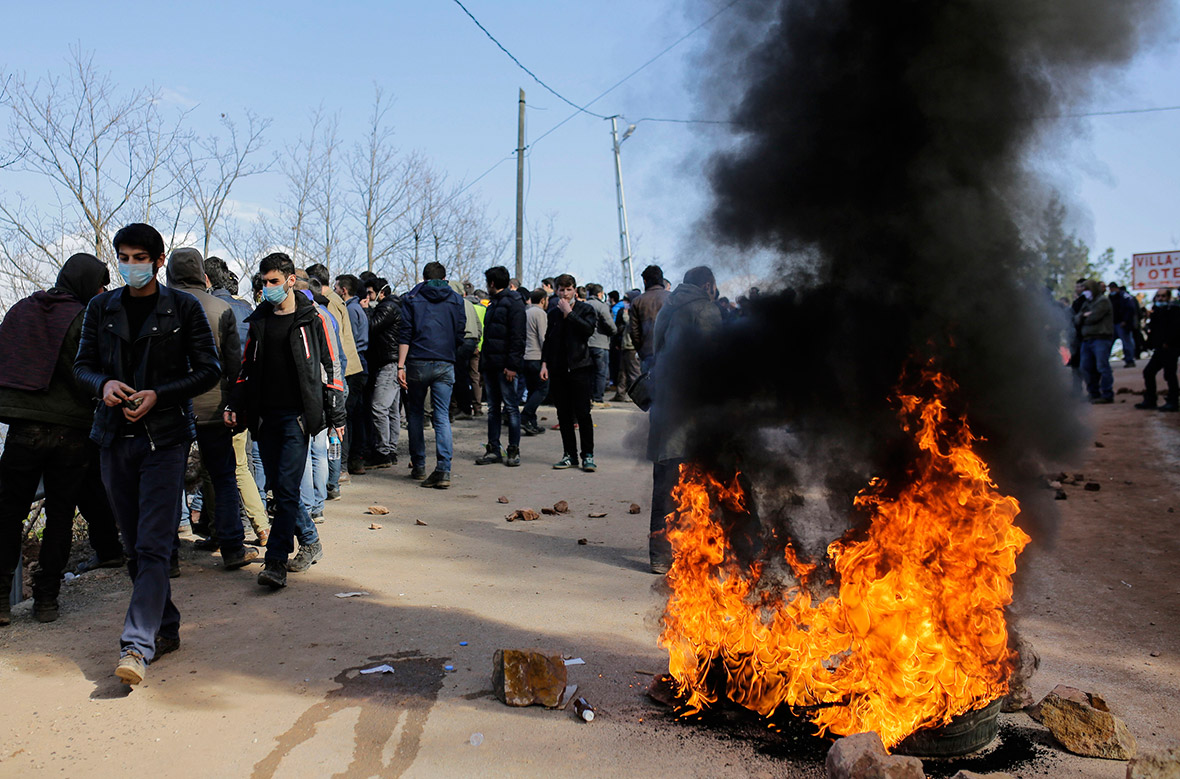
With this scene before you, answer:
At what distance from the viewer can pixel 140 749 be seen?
3.38 metres

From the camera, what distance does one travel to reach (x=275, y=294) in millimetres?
5504

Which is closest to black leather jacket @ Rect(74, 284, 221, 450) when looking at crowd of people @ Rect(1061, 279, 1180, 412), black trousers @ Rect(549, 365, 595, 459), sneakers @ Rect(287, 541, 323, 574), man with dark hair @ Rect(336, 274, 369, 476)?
sneakers @ Rect(287, 541, 323, 574)

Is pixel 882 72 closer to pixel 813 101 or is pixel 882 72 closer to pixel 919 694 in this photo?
pixel 813 101

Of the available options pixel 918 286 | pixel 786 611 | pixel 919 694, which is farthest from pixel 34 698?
pixel 918 286

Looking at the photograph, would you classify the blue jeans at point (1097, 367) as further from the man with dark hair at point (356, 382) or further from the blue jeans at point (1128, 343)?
the man with dark hair at point (356, 382)

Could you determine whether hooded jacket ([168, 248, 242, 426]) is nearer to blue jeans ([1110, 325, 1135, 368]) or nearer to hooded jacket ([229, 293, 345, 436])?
hooded jacket ([229, 293, 345, 436])

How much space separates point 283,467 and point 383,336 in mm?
4321

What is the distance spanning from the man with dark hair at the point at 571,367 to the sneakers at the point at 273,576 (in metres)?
4.76

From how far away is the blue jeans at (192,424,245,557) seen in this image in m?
5.81

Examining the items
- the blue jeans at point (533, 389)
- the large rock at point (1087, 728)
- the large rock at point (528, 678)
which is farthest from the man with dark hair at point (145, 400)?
the blue jeans at point (533, 389)

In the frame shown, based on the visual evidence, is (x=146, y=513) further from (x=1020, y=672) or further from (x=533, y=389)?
(x=533, y=389)

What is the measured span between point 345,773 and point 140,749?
3.01 feet

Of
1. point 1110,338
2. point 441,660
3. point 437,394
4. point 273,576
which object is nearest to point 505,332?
point 437,394

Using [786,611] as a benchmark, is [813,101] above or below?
above
